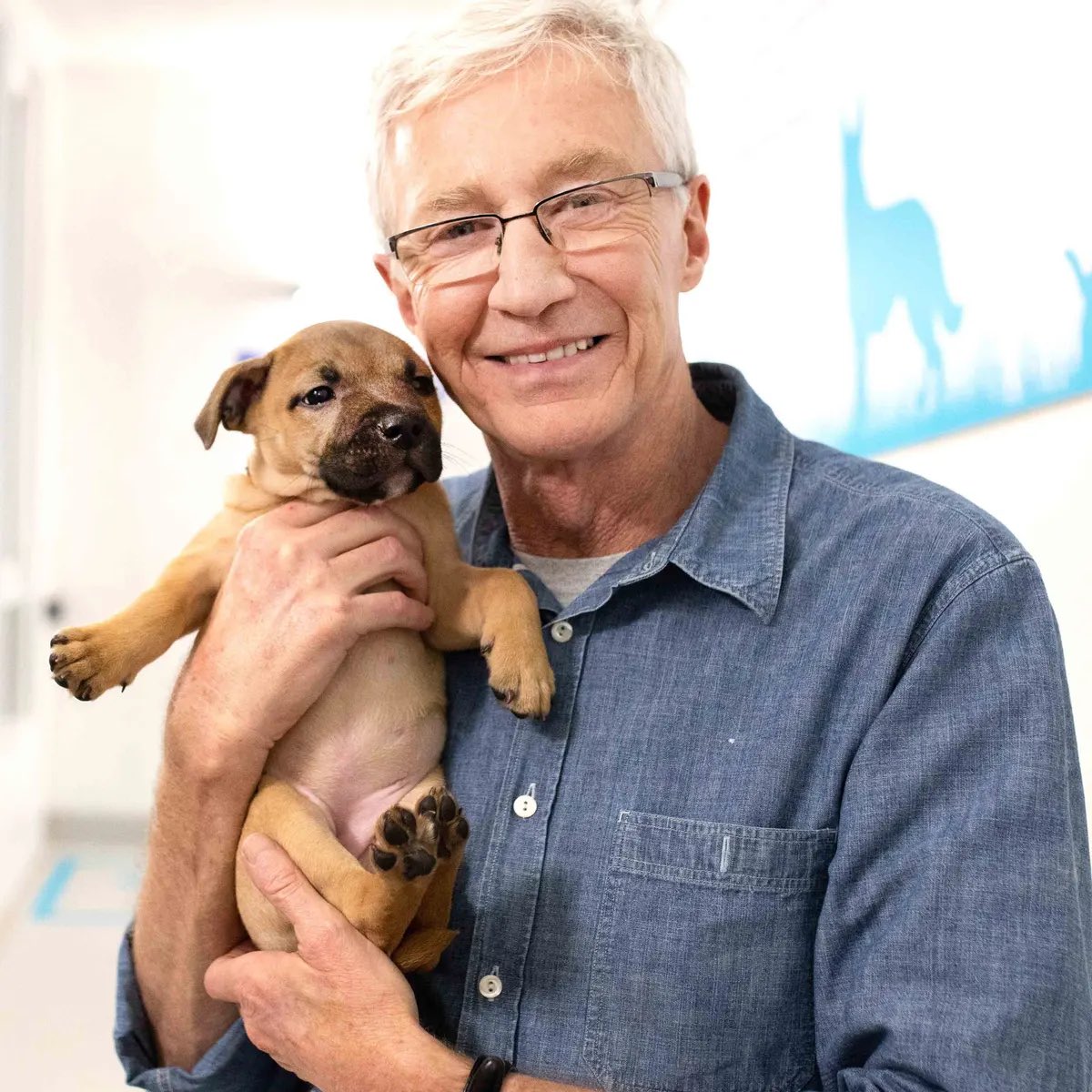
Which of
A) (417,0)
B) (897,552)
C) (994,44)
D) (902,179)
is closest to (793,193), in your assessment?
(902,179)

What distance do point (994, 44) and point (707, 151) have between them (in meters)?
1.85

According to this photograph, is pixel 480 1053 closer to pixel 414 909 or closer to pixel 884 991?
pixel 414 909

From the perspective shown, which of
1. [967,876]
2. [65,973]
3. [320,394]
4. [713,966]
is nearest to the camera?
[967,876]

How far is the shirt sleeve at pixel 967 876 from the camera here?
1.06m

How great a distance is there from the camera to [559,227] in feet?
4.87

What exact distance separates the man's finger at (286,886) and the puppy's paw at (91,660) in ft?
0.95

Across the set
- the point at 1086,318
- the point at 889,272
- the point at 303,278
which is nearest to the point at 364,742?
the point at 1086,318

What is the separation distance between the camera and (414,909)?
52.0 inches

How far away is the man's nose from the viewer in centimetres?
144

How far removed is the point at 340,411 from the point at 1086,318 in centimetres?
115

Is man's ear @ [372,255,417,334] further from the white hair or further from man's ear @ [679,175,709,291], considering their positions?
man's ear @ [679,175,709,291]

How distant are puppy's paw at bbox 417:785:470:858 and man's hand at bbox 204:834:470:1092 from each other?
15 cm

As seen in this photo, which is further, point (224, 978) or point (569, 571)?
point (569, 571)

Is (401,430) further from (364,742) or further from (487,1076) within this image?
(487,1076)
